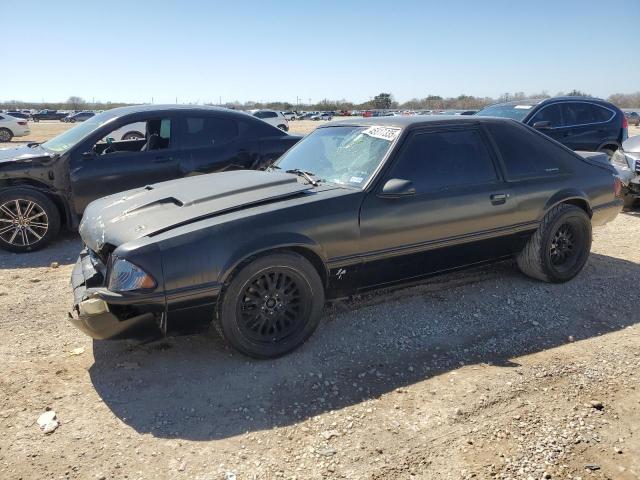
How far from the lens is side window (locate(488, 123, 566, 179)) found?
434 centimetres

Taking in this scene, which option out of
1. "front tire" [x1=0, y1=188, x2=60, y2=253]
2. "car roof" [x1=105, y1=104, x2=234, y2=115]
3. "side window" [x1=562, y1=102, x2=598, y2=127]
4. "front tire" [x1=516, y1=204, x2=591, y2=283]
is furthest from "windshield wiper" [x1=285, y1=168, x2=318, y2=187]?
"side window" [x1=562, y1=102, x2=598, y2=127]

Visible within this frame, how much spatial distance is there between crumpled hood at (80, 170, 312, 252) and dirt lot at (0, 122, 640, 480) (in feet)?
2.86

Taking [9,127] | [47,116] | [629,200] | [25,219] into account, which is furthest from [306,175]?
[47,116]

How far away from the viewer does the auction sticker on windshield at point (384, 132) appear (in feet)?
12.9

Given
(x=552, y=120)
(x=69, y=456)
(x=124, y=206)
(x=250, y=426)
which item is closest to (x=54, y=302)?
(x=124, y=206)

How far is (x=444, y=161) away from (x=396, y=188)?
710 mm

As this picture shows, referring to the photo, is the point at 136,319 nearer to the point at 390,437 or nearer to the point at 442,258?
the point at 390,437

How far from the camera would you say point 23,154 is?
6031 mm

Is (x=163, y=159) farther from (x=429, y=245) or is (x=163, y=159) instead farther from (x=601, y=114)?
(x=601, y=114)

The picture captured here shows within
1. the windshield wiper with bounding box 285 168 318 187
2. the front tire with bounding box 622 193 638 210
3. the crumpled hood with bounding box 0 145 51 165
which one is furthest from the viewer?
the front tire with bounding box 622 193 638 210

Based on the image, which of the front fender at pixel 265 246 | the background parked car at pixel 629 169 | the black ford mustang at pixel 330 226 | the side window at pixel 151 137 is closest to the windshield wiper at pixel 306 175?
the black ford mustang at pixel 330 226

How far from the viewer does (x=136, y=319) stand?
3.00 meters

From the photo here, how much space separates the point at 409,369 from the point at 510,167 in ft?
6.82

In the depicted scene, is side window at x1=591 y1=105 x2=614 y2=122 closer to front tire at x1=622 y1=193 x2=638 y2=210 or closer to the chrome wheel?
front tire at x1=622 y1=193 x2=638 y2=210
